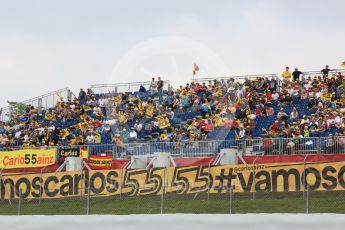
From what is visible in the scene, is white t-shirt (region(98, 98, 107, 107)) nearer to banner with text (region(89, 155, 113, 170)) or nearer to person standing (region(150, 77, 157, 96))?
person standing (region(150, 77, 157, 96))

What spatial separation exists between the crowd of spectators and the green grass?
7089mm

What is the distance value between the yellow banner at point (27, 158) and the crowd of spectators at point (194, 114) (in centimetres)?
312

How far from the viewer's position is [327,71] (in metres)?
39.2

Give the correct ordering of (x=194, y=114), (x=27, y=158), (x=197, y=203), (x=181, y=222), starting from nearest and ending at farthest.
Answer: (x=181, y=222) → (x=197, y=203) → (x=27, y=158) → (x=194, y=114)

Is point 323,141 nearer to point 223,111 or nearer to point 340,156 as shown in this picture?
point 340,156

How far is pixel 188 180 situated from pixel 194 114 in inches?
463

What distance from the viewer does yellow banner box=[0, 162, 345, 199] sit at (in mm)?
25578

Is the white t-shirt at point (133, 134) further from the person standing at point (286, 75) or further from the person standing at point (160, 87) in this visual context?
the person standing at point (286, 75)

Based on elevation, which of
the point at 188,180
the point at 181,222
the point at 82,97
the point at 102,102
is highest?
the point at 82,97

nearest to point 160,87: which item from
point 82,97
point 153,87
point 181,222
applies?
point 153,87

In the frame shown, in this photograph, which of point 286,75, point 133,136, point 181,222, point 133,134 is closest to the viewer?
point 181,222

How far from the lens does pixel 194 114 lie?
38.6 m

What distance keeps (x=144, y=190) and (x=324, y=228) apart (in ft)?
27.8

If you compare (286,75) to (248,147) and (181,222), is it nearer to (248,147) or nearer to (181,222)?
(248,147)
